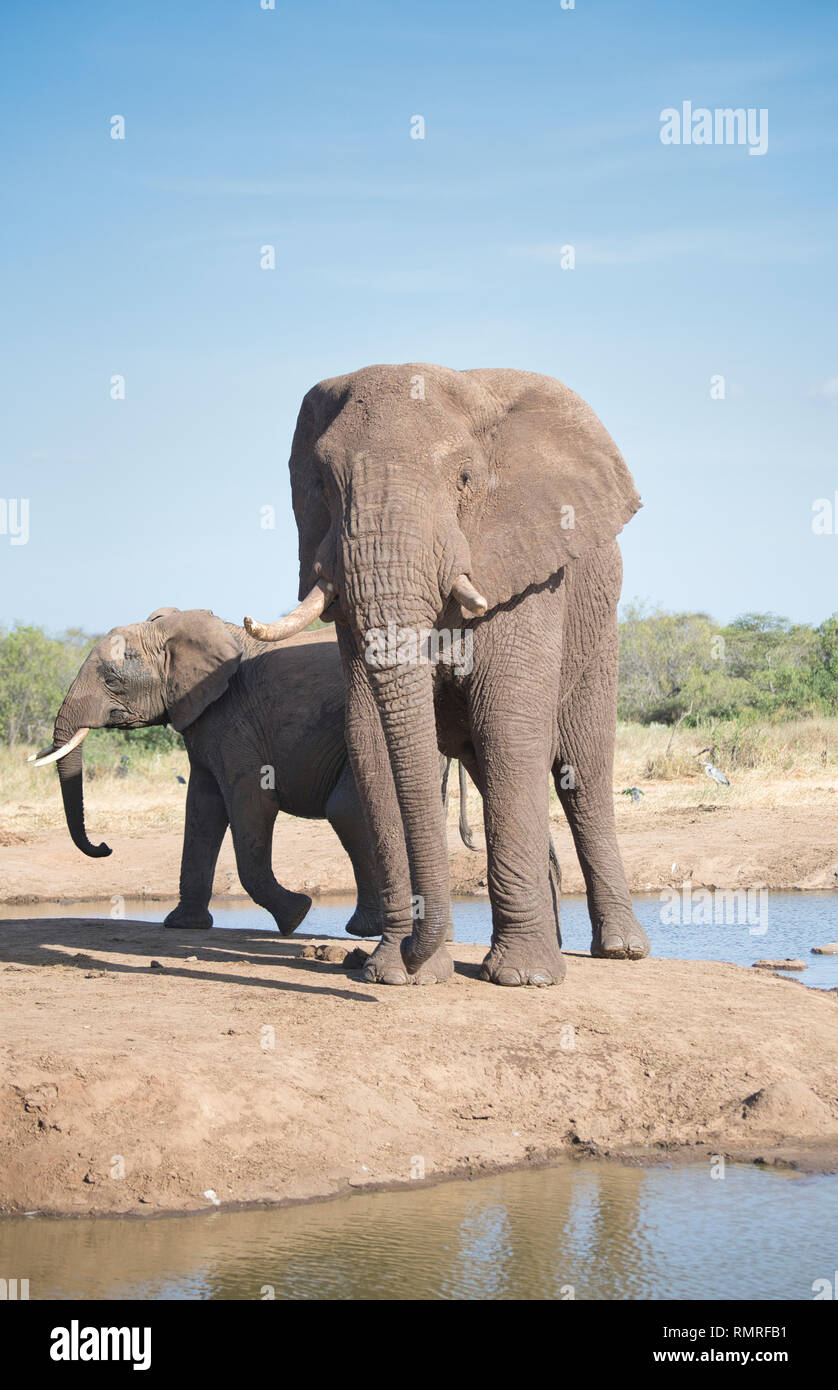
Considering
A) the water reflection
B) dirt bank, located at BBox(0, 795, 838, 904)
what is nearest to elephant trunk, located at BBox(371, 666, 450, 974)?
the water reflection

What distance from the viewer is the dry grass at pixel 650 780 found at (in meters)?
20.5

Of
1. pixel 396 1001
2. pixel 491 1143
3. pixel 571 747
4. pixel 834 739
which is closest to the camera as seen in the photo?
pixel 491 1143

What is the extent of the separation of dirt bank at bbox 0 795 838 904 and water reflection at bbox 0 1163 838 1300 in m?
9.58

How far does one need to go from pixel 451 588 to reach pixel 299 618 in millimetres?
831

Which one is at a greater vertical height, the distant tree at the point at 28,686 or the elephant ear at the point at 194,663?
the elephant ear at the point at 194,663

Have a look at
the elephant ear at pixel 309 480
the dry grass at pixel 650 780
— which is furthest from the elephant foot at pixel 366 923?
the dry grass at pixel 650 780

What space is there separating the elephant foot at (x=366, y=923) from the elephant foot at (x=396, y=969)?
218 centimetres

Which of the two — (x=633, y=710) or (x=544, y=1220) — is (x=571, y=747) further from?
(x=633, y=710)

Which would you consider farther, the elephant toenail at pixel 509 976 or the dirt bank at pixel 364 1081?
the elephant toenail at pixel 509 976

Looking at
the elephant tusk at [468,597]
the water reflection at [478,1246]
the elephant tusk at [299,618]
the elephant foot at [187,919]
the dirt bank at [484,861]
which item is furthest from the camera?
the dirt bank at [484,861]

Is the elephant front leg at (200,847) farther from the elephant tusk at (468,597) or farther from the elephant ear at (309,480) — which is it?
the elephant tusk at (468,597)

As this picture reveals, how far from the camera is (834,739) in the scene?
26.7 metres

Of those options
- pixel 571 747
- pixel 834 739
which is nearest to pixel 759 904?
pixel 571 747
